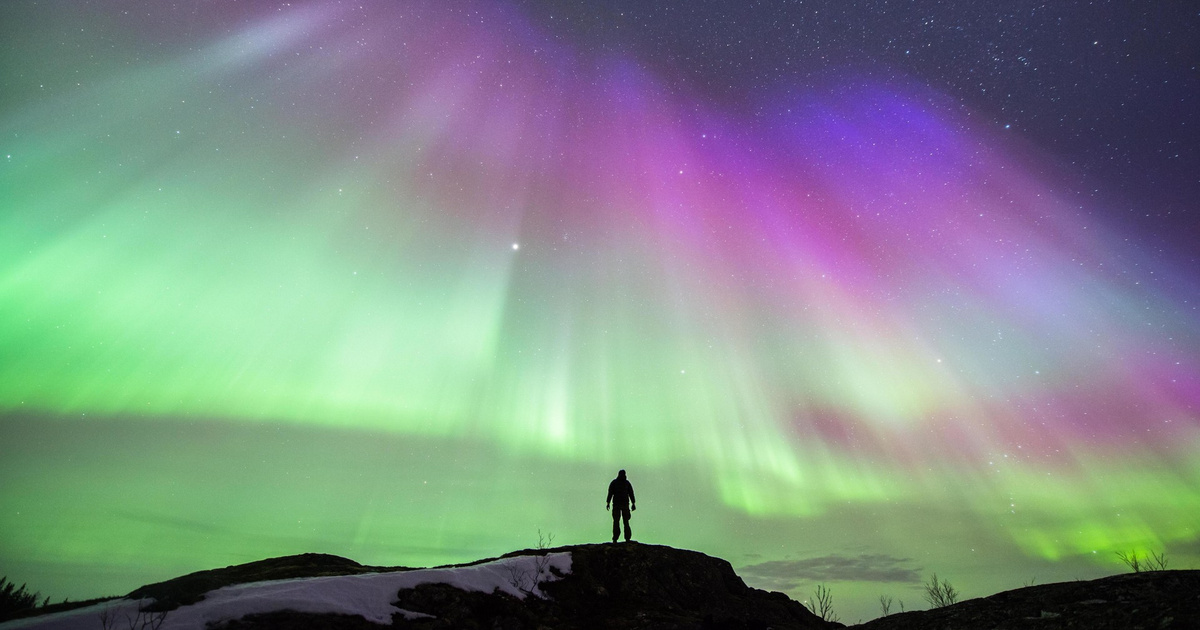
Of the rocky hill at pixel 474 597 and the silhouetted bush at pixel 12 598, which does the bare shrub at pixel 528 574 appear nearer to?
the rocky hill at pixel 474 597

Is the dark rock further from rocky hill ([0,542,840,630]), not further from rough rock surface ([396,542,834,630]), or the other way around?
rough rock surface ([396,542,834,630])

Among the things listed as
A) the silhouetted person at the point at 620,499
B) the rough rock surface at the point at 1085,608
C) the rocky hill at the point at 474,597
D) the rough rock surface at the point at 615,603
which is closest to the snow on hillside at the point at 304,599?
the rocky hill at the point at 474,597

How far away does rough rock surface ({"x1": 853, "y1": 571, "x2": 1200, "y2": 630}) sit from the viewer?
1327cm

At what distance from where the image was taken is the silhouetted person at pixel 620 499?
2584 cm

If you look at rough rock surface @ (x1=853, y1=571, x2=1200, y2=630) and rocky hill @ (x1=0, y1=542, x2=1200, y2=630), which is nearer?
rough rock surface @ (x1=853, y1=571, x2=1200, y2=630)

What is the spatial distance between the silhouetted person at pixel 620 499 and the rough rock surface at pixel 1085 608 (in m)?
10.8

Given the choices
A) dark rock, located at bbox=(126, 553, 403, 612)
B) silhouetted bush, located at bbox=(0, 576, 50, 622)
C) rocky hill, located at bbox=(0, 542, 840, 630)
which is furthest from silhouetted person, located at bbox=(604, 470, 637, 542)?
silhouetted bush, located at bbox=(0, 576, 50, 622)

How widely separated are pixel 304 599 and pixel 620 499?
48.1 ft

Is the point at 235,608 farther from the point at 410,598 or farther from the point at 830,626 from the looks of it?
the point at 830,626

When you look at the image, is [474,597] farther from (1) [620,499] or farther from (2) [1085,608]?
(2) [1085,608]

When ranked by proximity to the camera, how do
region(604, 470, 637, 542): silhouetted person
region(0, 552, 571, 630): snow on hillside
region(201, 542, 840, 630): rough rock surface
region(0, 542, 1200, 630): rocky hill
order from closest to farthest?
1. region(0, 552, 571, 630): snow on hillside
2. region(0, 542, 1200, 630): rocky hill
3. region(201, 542, 840, 630): rough rock surface
4. region(604, 470, 637, 542): silhouetted person

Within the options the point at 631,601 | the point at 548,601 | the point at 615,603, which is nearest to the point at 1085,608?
the point at 631,601

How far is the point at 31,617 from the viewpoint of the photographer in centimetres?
1358

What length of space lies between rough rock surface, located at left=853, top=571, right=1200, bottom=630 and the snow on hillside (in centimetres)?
1386
